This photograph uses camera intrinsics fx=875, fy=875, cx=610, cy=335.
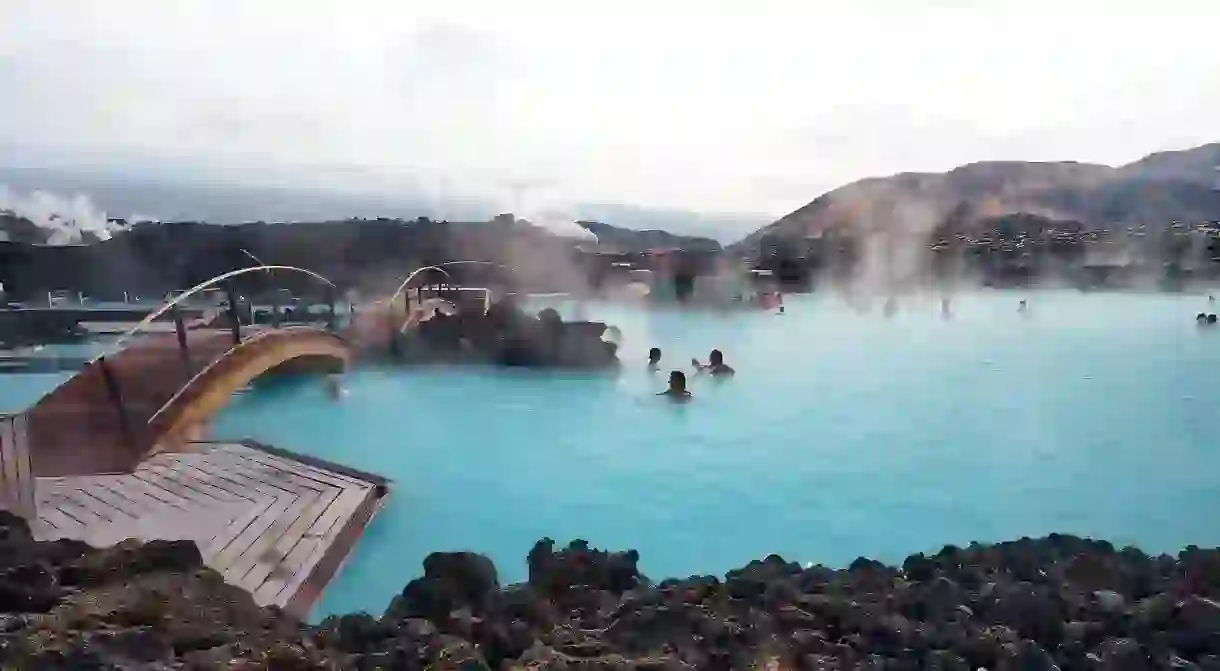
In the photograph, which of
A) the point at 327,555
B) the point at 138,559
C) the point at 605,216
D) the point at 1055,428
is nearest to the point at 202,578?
the point at 138,559

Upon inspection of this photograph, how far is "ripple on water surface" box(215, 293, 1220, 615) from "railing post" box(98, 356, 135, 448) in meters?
0.44

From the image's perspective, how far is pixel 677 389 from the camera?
191 inches

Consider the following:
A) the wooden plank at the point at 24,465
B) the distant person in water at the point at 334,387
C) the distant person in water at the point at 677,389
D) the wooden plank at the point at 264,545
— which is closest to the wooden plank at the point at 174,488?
the wooden plank at the point at 264,545

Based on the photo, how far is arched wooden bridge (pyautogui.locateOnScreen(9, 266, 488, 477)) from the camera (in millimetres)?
3615

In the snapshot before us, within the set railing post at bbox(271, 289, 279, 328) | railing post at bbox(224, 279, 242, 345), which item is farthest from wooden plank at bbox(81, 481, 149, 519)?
railing post at bbox(271, 289, 279, 328)

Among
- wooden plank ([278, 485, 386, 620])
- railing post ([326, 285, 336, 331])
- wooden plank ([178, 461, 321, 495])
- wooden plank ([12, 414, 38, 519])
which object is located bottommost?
wooden plank ([278, 485, 386, 620])

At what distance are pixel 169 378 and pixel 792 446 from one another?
9.61 ft

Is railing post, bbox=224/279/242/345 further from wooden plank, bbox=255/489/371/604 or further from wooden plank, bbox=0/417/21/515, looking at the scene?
wooden plank, bbox=0/417/21/515

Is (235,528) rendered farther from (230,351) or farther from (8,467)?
(230,351)

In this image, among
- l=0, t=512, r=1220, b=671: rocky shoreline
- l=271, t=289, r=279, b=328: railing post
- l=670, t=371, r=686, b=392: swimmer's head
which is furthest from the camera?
l=670, t=371, r=686, b=392: swimmer's head

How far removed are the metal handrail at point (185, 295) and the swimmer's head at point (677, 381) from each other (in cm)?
193

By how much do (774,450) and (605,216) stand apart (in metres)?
1.70

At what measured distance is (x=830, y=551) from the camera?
3686 millimetres

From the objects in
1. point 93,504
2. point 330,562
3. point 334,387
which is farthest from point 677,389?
point 93,504
